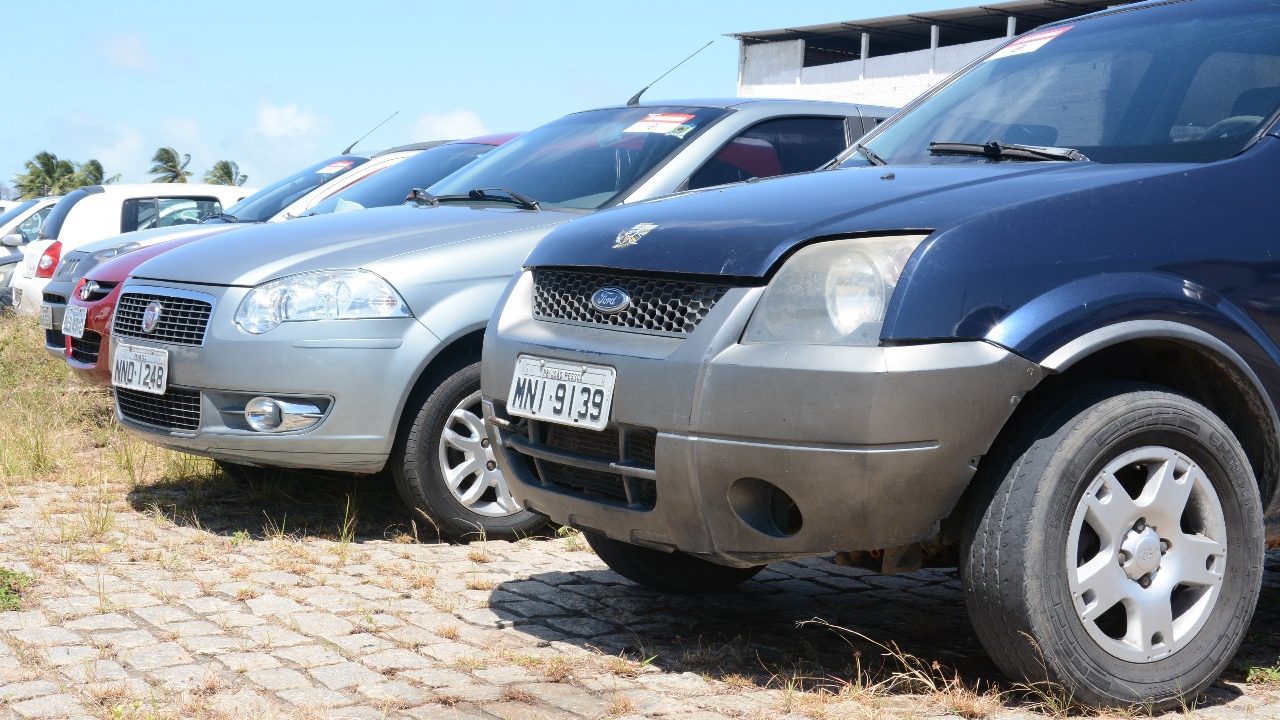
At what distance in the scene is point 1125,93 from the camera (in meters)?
4.20

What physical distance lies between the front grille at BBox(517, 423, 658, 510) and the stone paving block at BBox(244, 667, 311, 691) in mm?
837

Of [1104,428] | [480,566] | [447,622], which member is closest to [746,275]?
[1104,428]

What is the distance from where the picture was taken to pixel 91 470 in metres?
6.91

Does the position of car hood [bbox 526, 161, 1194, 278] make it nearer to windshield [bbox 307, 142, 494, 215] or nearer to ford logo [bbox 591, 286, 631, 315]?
ford logo [bbox 591, 286, 631, 315]

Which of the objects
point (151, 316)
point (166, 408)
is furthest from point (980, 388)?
point (151, 316)

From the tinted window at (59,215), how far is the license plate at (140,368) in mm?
7077

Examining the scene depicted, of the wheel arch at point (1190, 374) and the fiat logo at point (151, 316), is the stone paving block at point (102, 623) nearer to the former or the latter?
the fiat logo at point (151, 316)

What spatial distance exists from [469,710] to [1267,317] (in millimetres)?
2227

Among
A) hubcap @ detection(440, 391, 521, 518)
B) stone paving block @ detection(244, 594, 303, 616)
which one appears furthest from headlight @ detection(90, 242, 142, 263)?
stone paving block @ detection(244, 594, 303, 616)

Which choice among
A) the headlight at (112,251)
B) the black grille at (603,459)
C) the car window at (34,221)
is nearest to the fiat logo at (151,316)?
the black grille at (603,459)

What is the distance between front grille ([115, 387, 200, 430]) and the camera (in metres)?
5.45

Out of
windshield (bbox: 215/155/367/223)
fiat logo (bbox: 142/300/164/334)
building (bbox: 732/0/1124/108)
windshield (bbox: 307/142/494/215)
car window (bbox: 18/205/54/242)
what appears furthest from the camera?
building (bbox: 732/0/1124/108)

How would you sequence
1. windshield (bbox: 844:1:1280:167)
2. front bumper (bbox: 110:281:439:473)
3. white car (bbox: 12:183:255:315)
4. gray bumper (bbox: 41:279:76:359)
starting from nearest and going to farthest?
windshield (bbox: 844:1:1280:167)
front bumper (bbox: 110:281:439:473)
gray bumper (bbox: 41:279:76:359)
white car (bbox: 12:183:255:315)

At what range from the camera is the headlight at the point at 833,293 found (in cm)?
327
